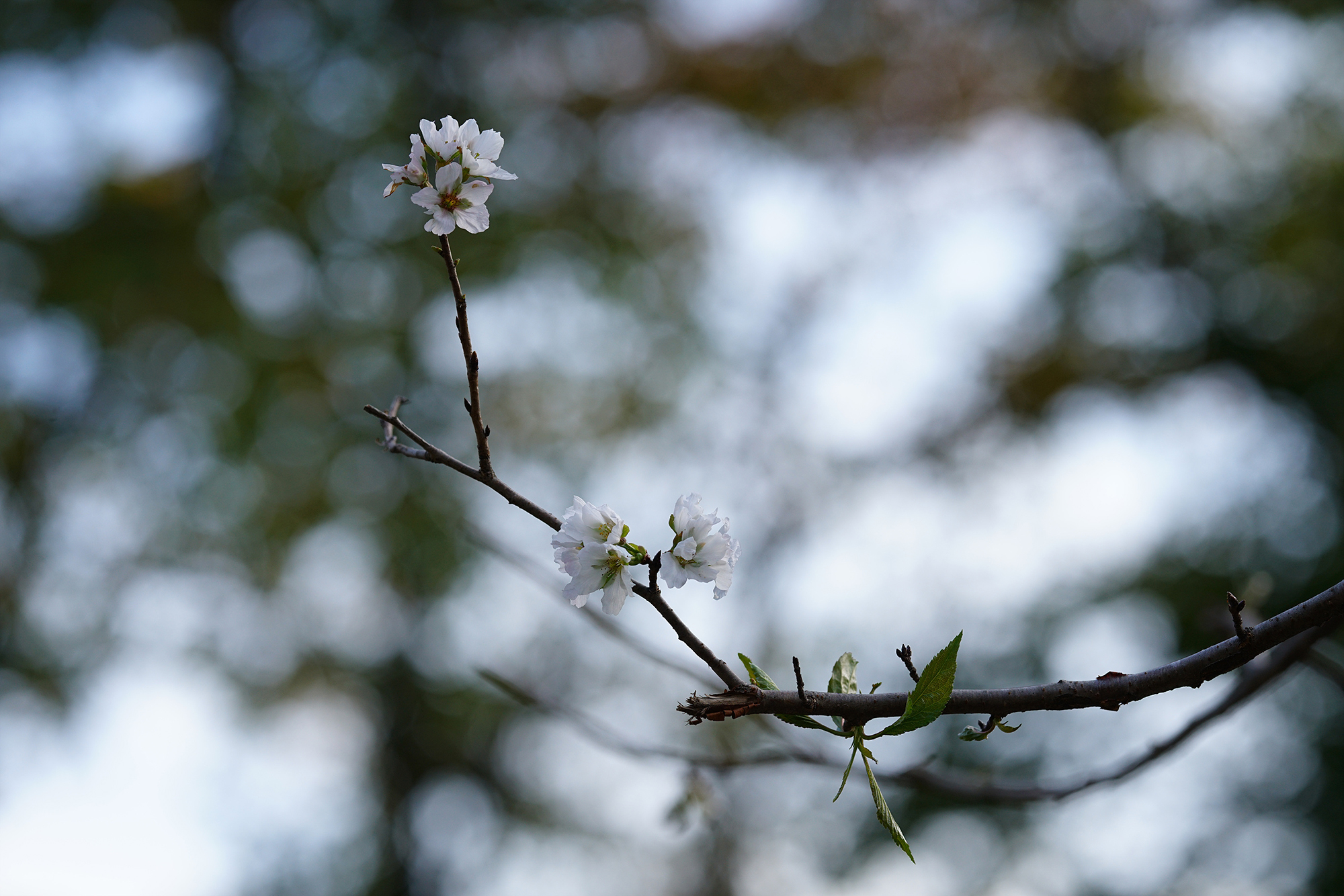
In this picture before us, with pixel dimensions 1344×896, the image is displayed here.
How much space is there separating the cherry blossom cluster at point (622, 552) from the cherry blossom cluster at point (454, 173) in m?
0.31

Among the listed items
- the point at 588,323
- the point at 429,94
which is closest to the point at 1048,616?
the point at 588,323

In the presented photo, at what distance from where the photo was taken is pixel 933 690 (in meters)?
0.66

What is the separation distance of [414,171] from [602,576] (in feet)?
1.45

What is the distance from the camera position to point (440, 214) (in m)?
0.85

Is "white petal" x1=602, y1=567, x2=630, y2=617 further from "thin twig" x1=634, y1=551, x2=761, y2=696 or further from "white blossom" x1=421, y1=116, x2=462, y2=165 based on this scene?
"white blossom" x1=421, y1=116, x2=462, y2=165

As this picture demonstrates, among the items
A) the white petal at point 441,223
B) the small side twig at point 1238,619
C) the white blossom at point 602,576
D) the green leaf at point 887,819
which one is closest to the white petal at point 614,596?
the white blossom at point 602,576

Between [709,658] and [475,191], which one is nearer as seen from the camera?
[709,658]

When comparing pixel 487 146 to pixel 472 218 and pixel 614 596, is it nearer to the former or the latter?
pixel 472 218

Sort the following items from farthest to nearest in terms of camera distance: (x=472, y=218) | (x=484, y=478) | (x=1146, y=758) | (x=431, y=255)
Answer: (x=431, y=255) → (x=1146, y=758) → (x=472, y=218) → (x=484, y=478)

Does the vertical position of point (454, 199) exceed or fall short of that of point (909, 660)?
it exceeds it

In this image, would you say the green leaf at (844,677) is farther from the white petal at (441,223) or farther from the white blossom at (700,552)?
the white petal at (441,223)

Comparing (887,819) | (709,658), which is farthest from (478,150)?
(887,819)

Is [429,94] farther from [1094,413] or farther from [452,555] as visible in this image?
[1094,413]

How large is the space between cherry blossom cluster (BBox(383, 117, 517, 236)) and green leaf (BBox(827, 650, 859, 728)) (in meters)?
0.53
